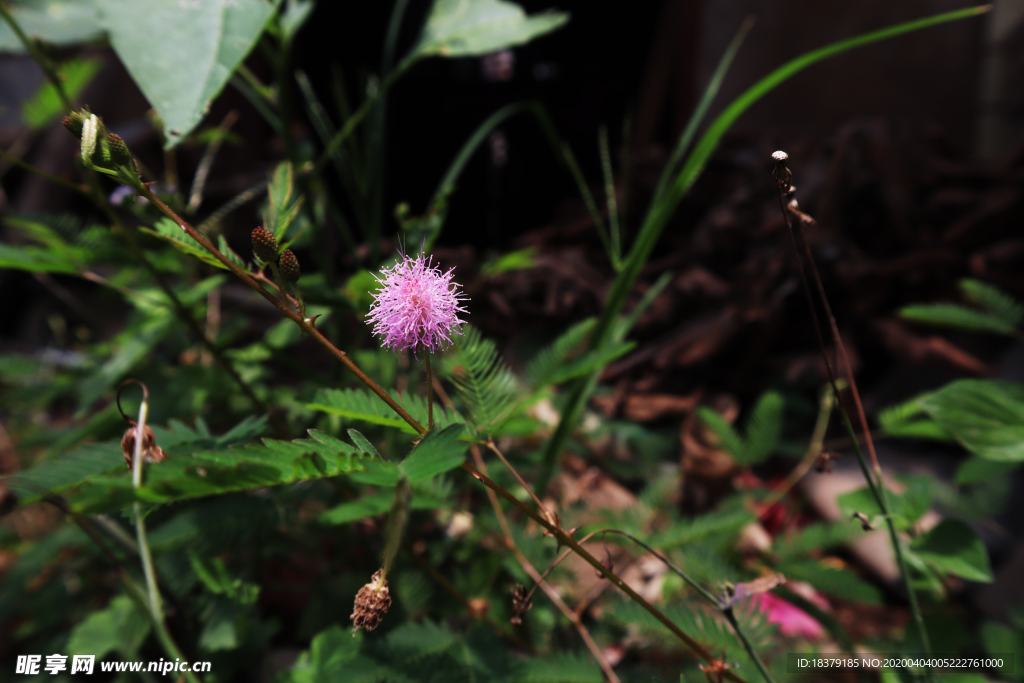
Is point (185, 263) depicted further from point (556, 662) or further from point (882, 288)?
point (882, 288)

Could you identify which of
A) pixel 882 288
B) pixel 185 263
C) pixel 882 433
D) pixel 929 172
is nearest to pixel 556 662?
pixel 882 433

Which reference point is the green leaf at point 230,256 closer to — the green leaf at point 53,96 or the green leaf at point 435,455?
the green leaf at point 435,455

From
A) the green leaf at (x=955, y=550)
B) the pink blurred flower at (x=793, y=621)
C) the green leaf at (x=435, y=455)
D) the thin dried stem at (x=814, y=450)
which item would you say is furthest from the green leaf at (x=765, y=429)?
the green leaf at (x=435, y=455)

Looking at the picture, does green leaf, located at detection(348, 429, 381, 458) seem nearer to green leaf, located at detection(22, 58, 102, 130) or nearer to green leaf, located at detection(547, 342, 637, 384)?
green leaf, located at detection(547, 342, 637, 384)

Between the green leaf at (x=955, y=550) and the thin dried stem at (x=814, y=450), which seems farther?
the thin dried stem at (x=814, y=450)

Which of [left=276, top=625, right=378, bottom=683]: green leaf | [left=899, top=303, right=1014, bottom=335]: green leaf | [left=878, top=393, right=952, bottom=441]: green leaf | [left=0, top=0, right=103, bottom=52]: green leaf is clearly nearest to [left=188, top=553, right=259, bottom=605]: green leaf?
[left=276, top=625, right=378, bottom=683]: green leaf

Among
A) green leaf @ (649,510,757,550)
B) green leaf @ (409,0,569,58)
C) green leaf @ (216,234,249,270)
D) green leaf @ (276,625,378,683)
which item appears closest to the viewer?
green leaf @ (216,234,249,270)
